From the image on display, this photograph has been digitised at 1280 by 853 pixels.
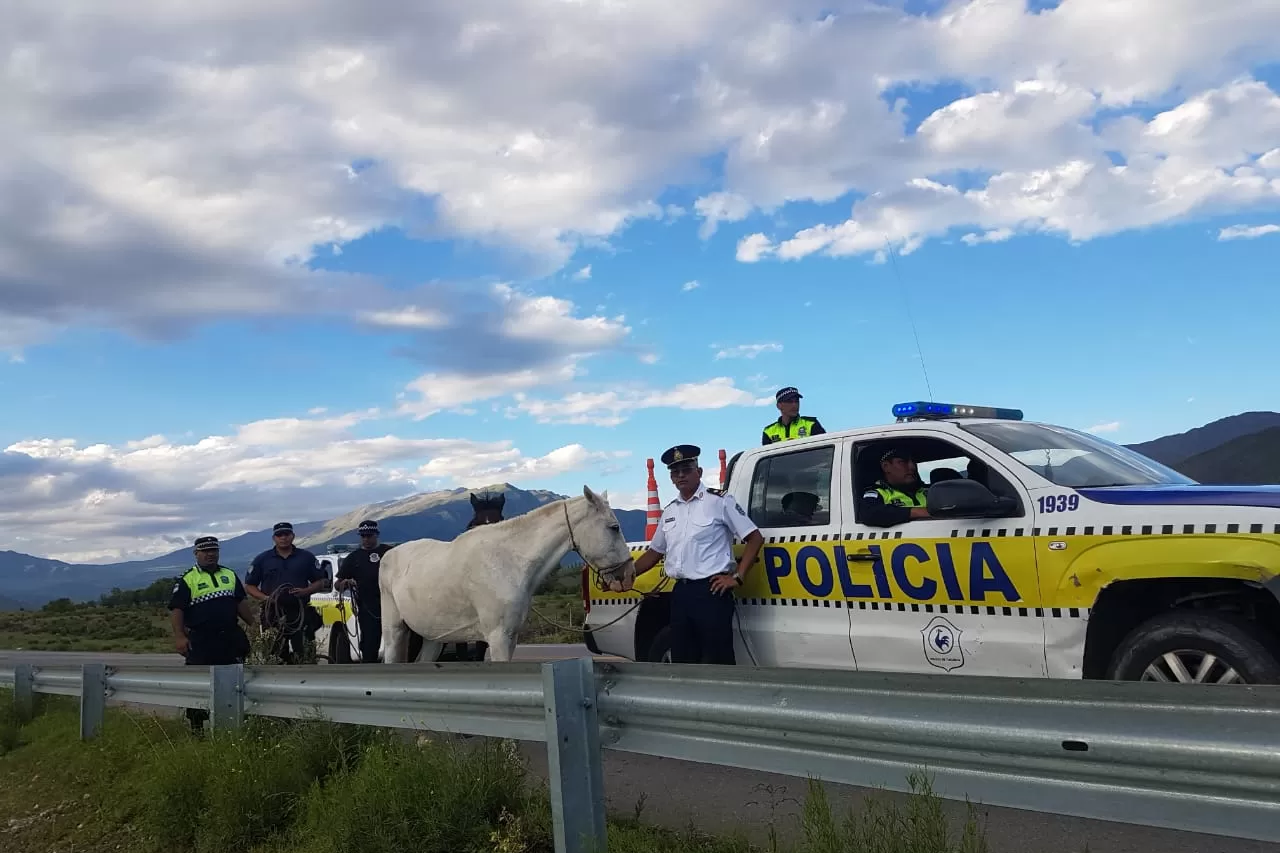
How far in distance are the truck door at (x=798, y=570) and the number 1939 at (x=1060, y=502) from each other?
134 cm

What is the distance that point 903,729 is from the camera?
288cm

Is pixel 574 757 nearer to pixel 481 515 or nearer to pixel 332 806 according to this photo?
pixel 332 806

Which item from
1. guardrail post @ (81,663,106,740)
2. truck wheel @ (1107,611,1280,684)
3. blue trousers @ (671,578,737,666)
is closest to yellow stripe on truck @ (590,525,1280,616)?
truck wheel @ (1107,611,1280,684)

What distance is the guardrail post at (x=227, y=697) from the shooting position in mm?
6290

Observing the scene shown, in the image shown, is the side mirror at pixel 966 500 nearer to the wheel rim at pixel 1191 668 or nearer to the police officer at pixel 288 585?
the wheel rim at pixel 1191 668

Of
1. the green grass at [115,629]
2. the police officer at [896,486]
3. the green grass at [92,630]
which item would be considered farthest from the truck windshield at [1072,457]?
the green grass at [92,630]

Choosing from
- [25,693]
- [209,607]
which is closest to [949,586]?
[209,607]

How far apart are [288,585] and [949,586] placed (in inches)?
302

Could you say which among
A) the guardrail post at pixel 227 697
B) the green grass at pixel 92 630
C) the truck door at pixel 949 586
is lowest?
the green grass at pixel 92 630

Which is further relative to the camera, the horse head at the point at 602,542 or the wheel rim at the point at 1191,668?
the horse head at the point at 602,542

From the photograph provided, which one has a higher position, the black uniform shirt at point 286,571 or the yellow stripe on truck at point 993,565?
the black uniform shirt at point 286,571

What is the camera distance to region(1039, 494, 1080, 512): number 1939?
204 inches

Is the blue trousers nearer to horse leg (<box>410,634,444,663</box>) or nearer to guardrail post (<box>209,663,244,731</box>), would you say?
horse leg (<box>410,634,444,663</box>)

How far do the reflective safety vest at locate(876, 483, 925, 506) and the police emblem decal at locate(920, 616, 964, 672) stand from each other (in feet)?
3.09
